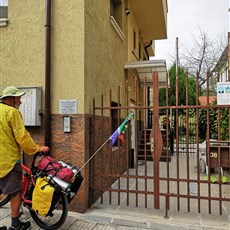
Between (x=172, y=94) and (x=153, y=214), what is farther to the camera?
(x=172, y=94)

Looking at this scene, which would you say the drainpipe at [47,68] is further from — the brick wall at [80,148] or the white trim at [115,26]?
the white trim at [115,26]

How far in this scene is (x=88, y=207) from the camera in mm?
4684

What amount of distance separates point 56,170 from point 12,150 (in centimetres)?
66

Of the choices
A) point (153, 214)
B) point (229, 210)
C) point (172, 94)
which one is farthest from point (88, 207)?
point (172, 94)

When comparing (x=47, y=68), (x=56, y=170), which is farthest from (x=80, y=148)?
(x=47, y=68)

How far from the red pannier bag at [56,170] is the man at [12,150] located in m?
0.27

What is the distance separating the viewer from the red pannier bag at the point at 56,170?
3.62 m

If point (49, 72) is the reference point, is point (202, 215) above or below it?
below

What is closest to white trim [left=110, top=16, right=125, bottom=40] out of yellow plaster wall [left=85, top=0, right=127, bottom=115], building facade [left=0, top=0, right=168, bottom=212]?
yellow plaster wall [left=85, top=0, right=127, bottom=115]

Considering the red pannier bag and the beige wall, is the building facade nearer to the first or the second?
the beige wall

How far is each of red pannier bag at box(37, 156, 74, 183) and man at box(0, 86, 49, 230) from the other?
0.27 m

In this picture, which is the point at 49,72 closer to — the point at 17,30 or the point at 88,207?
the point at 17,30

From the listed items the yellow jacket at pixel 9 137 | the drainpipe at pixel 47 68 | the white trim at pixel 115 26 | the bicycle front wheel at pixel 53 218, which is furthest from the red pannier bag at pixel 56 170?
the white trim at pixel 115 26

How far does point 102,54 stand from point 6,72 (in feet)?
6.72
